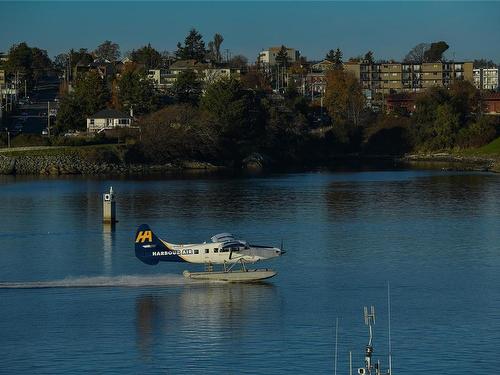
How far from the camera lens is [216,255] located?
38594 mm

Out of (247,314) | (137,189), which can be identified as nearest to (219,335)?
(247,314)

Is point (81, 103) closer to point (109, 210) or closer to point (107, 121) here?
point (107, 121)

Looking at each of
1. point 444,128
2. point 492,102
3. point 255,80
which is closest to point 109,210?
point 444,128

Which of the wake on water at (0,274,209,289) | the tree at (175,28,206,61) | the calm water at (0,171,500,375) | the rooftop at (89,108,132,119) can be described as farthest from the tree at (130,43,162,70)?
the wake on water at (0,274,209,289)

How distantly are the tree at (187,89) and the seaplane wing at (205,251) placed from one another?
268 ft

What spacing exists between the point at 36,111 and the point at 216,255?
102723 millimetres

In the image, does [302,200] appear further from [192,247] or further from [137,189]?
[192,247]

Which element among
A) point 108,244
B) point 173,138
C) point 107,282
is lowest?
point 107,282

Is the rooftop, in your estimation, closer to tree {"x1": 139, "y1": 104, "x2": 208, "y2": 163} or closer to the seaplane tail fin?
tree {"x1": 139, "y1": 104, "x2": 208, "y2": 163}

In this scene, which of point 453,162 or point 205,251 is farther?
point 453,162

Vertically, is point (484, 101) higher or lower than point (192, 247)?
higher

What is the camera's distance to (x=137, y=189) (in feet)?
252

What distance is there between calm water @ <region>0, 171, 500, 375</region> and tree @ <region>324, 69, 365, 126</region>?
6546 cm

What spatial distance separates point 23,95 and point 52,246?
116120 mm
